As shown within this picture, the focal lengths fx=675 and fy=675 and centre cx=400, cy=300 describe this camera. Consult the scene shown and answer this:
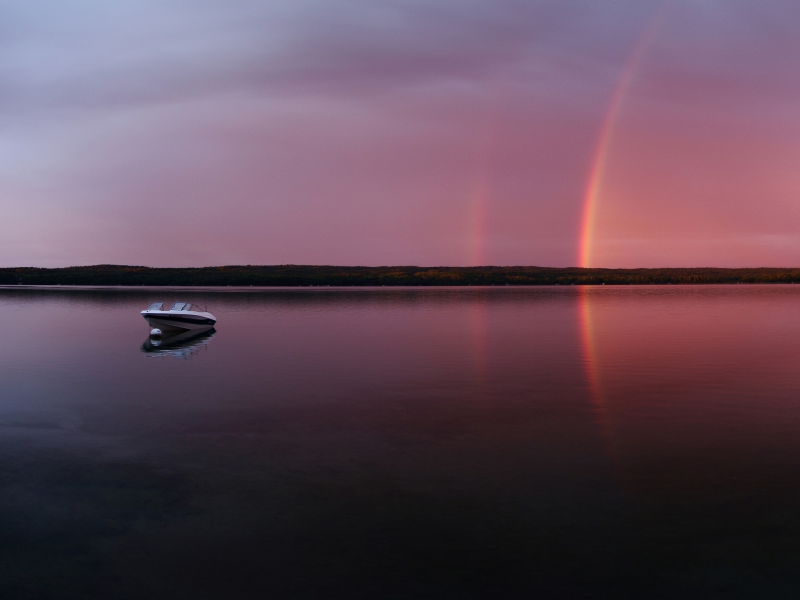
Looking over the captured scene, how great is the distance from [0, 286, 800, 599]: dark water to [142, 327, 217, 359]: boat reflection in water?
4871 mm

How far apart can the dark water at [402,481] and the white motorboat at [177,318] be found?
468 inches

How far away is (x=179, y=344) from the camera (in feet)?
110

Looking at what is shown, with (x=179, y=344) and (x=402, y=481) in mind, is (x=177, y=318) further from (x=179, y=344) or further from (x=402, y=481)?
(x=402, y=481)

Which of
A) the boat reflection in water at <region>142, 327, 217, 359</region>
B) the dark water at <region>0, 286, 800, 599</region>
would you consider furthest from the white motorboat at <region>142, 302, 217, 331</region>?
the dark water at <region>0, 286, 800, 599</region>

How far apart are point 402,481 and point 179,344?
82.1ft

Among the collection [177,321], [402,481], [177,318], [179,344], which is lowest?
[402,481]

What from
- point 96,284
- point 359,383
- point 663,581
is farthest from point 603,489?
point 96,284

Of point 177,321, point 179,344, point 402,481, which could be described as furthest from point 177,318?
point 402,481

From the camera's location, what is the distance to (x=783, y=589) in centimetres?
741

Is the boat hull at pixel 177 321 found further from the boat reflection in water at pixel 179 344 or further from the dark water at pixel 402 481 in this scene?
the dark water at pixel 402 481

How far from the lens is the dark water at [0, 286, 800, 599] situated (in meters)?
7.79

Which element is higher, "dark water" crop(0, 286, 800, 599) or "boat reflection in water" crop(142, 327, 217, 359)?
"boat reflection in water" crop(142, 327, 217, 359)

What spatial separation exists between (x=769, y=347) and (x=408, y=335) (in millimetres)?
17135

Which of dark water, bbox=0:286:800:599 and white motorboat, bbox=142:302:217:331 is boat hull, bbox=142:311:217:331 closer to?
white motorboat, bbox=142:302:217:331
